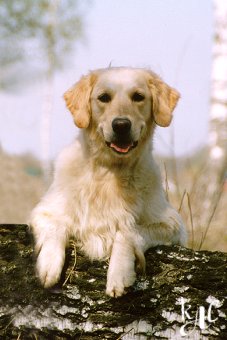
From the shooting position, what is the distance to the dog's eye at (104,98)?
131 inches

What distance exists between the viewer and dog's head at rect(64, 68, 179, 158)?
3189 mm

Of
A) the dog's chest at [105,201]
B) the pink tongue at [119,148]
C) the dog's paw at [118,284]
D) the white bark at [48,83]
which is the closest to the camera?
the dog's paw at [118,284]

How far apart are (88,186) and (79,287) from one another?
2.10 feet

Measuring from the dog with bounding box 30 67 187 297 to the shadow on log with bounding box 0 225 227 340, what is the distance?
15cm

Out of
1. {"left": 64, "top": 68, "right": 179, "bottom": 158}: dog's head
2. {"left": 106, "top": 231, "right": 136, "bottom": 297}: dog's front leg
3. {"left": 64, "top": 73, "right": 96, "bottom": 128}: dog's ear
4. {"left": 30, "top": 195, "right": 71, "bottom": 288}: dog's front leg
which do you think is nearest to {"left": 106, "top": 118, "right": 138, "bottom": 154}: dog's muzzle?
{"left": 64, "top": 68, "right": 179, "bottom": 158}: dog's head

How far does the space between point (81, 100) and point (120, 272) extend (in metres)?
1.05

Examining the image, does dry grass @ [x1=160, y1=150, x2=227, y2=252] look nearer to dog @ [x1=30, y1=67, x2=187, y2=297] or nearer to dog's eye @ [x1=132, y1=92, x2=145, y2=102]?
dog @ [x1=30, y1=67, x2=187, y2=297]

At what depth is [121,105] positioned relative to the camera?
3.21 meters

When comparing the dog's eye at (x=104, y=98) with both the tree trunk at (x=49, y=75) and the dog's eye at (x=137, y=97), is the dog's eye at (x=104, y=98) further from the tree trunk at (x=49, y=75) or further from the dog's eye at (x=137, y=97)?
the tree trunk at (x=49, y=75)

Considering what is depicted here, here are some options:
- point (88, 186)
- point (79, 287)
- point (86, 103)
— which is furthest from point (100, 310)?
point (86, 103)

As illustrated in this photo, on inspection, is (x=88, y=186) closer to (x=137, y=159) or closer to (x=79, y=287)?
(x=137, y=159)

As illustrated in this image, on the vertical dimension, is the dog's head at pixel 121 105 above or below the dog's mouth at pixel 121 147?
above

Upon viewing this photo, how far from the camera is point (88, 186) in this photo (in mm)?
3410

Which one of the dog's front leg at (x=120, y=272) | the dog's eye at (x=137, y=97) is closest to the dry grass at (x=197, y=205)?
the dog's eye at (x=137, y=97)
